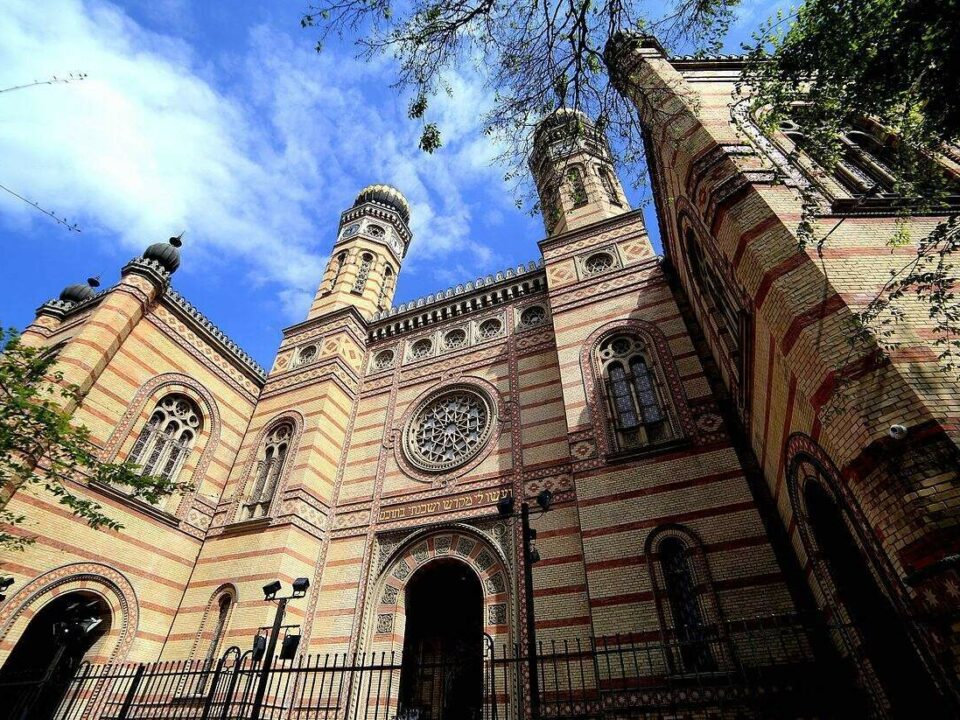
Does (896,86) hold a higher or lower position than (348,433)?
lower

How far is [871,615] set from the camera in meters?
5.09

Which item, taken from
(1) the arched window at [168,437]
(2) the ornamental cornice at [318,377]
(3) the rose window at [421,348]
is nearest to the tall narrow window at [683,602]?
(3) the rose window at [421,348]

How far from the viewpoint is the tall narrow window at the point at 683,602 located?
6.54 meters

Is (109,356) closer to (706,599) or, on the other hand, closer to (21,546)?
(21,546)

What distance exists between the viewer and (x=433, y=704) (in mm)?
9281

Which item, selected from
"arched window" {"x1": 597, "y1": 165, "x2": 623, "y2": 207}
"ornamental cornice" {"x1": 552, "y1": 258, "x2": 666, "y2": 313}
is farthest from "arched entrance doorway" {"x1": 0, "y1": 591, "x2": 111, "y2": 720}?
"arched window" {"x1": 597, "y1": 165, "x2": 623, "y2": 207}

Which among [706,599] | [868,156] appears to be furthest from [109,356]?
[868,156]

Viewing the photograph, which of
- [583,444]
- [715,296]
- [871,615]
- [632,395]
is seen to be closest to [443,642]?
[583,444]

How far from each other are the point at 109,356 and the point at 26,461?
114 inches

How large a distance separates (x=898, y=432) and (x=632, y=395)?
594 centimetres

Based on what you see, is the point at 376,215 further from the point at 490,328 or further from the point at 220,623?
the point at 220,623

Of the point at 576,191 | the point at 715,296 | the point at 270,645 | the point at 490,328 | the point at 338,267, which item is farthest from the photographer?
the point at 338,267

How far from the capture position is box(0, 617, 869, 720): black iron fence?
548 centimetres

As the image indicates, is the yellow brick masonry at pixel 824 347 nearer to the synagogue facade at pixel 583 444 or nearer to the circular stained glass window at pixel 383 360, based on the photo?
the synagogue facade at pixel 583 444
